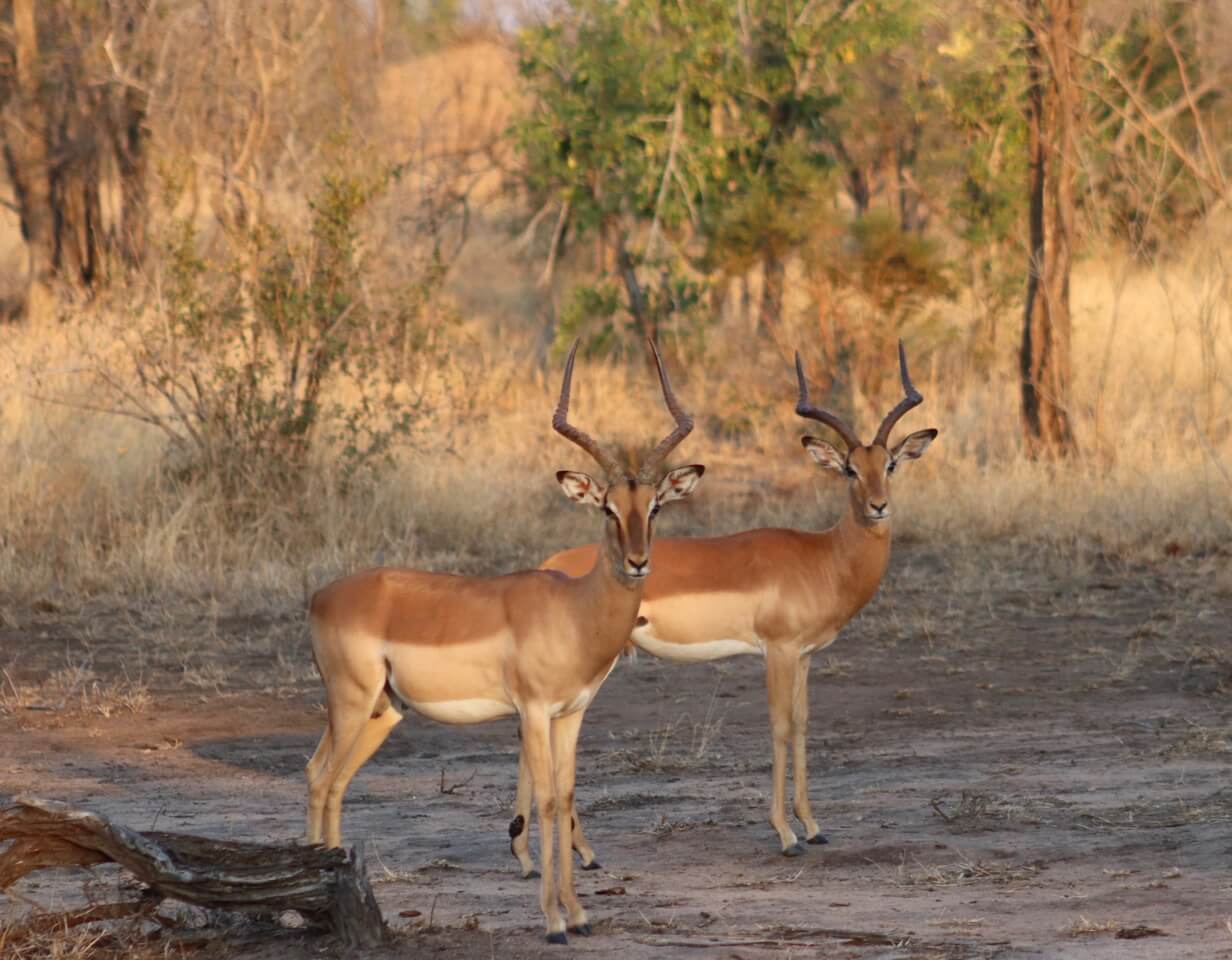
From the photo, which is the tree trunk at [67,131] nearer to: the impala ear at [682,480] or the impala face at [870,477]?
the impala face at [870,477]

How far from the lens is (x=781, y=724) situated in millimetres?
6441

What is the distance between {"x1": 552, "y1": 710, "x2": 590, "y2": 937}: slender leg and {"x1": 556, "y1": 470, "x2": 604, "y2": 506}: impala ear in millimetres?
649

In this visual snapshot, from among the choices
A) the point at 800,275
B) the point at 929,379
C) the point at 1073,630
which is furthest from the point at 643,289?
the point at 1073,630

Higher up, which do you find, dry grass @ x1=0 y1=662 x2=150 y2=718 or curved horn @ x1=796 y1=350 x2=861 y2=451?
curved horn @ x1=796 y1=350 x2=861 y2=451

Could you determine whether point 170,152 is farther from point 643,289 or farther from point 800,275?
point 800,275

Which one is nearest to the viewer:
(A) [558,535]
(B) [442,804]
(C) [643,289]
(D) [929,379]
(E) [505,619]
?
(E) [505,619]

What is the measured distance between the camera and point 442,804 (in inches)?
277

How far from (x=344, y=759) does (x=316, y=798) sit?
18 cm

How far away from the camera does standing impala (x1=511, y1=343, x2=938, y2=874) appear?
21.4 feet

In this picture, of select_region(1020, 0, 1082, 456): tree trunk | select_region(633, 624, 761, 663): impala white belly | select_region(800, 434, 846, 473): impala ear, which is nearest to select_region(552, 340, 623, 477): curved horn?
select_region(633, 624, 761, 663): impala white belly

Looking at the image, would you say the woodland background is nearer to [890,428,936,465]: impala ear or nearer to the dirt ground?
the dirt ground

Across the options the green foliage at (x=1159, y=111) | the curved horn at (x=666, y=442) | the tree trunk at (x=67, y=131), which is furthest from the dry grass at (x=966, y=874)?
the tree trunk at (x=67, y=131)

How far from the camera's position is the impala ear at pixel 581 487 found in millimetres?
5242

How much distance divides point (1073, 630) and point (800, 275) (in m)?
7.50
